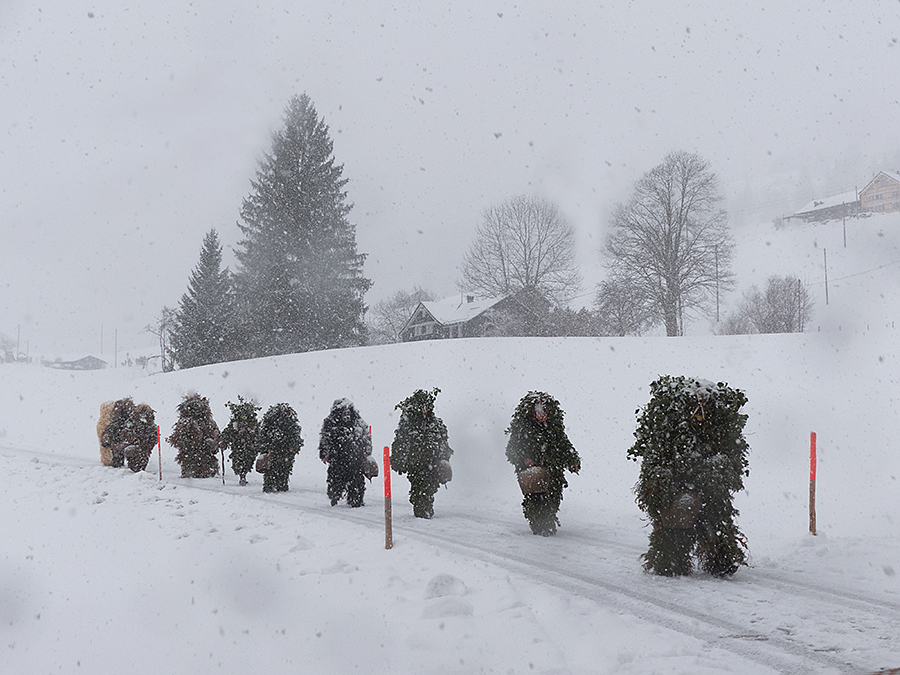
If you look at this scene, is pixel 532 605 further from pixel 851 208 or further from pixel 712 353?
pixel 851 208

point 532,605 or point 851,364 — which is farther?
point 851,364

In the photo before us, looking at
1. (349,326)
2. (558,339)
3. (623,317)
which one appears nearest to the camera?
(558,339)

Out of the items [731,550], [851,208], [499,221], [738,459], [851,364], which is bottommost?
[731,550]

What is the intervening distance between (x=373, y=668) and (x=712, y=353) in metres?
17.7

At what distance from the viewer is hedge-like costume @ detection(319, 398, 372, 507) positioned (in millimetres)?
11508

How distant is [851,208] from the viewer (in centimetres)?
6353

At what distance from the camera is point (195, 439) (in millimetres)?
16172

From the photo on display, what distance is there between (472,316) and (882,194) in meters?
47.0

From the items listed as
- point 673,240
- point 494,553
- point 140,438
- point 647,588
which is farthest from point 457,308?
point 647,588

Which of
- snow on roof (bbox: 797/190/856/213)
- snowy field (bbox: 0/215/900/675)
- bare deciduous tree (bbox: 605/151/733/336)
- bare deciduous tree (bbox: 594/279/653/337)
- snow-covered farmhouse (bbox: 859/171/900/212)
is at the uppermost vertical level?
snow on roof (bbox: 797/190/856/213)

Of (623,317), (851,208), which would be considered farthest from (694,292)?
(851,208)

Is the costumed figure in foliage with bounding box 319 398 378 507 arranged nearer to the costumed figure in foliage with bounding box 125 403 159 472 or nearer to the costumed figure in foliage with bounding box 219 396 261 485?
the costumed figure in foliage with bounding box 219 396 261 485

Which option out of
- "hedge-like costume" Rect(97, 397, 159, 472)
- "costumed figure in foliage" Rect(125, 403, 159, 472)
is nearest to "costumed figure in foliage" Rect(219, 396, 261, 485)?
"hedge-like costume" Rect(97, 397, 159, 472)

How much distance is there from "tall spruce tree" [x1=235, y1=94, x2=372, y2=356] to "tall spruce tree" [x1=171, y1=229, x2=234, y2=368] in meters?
3.96
